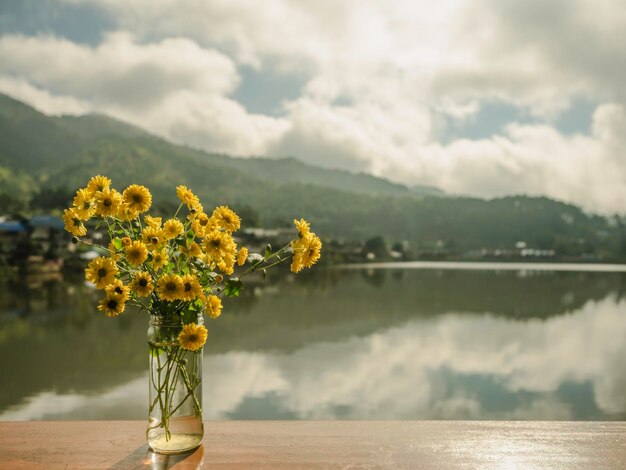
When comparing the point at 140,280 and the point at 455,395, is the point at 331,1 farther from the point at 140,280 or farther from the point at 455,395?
the point at 140,280

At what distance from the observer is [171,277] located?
3.17ft

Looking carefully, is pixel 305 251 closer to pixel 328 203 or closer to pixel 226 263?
pixel 226 263

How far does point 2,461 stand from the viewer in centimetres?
107

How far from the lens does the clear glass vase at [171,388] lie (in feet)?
3.35

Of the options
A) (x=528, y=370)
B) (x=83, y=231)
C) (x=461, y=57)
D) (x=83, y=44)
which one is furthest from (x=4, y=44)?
(x=83, y=231)

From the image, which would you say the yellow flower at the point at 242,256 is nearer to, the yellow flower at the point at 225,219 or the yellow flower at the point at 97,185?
the yellow flower at the point at 225,219

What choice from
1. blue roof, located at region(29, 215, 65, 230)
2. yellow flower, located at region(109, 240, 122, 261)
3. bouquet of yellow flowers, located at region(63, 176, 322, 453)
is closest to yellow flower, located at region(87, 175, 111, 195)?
bouquet of yellow flowers, located at region(63, 176, 322, 453)

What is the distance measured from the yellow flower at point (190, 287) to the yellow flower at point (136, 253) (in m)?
0.07

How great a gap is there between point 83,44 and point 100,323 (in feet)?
213

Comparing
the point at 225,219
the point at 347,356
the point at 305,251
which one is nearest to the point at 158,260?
the point at 225,219

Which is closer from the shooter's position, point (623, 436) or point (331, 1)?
point (623, 436)

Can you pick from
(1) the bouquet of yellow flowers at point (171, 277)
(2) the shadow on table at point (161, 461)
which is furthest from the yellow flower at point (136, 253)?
(2) the shadow on table at point (161, 461)

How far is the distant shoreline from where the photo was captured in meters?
37.4

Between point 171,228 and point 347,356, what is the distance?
43.1 ft
